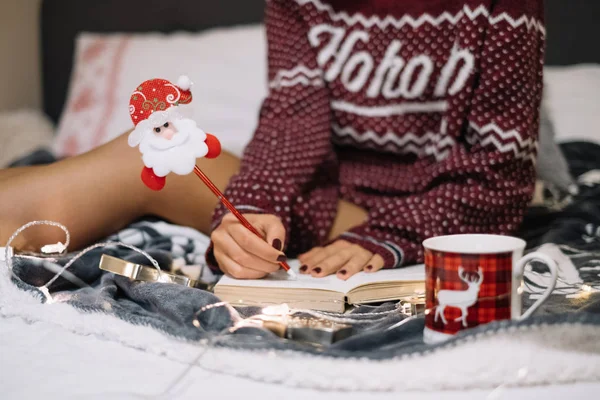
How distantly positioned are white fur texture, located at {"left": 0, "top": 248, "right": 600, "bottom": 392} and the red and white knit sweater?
32 centimetres

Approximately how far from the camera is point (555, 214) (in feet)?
3.83

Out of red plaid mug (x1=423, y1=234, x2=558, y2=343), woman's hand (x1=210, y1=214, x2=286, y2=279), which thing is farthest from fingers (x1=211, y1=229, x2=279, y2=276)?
red plaid mug (x1=423, y1=234, x2=558, y2=343)

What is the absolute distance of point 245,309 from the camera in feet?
2.36

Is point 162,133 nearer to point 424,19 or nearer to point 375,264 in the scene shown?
point 375,264

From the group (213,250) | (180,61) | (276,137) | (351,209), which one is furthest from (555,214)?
(180,61)

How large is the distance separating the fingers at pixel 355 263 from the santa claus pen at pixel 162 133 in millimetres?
265

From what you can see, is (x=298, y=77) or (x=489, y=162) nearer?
(x=489, y=162)

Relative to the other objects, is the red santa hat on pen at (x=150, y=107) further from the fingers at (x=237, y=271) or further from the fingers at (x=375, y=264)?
the fingers at (x=375, y=264)

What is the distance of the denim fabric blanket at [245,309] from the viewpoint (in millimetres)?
604

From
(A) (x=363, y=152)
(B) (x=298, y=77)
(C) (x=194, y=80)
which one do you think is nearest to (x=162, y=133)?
(B) (x=298, y=77)

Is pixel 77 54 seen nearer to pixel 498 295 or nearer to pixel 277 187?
pixel 277 187

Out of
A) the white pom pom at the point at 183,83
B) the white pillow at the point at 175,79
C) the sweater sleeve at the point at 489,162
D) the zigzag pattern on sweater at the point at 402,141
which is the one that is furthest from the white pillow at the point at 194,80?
the white pom pom at the point at 183,83

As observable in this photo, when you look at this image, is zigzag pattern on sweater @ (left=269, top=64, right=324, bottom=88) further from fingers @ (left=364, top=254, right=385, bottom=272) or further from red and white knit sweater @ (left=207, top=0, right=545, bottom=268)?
fingers @ (left=364, top=254, right=385, bottom=272)

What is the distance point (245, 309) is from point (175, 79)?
3.54 ft
